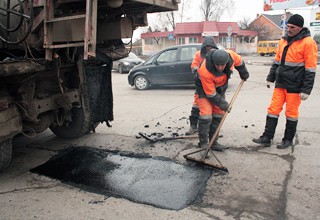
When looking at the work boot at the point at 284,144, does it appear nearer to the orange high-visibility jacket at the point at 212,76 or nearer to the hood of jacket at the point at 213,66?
the orange high-visibility jacket at the point at 212,76

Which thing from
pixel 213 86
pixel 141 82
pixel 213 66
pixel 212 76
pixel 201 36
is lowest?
pixel 141 82

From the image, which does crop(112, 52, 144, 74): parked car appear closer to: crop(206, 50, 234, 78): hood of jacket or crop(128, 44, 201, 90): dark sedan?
crop(128, 44, 201, 90): dark sedan

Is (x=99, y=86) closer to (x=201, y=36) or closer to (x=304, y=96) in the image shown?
(x=304, y=96)

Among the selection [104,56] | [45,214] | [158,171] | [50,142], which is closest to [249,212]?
[158,171]

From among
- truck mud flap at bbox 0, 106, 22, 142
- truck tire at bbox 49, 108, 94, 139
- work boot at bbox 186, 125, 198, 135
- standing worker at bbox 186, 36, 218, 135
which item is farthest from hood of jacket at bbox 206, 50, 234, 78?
truck mud flap at bbox 0, 106, 22, 142

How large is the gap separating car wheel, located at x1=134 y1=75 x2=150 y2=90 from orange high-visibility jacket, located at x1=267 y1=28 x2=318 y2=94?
6813 millimetres

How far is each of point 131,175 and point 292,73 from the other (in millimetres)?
2584

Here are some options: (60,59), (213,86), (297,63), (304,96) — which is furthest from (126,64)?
(304,96)

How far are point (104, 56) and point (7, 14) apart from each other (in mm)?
1551

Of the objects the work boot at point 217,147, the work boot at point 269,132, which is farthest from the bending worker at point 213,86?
the work boot at point 269,132

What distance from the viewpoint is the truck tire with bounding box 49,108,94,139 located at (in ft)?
16.8

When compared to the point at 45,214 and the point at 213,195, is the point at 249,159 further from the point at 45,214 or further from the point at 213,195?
the point at 45,214

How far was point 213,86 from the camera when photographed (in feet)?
14.2

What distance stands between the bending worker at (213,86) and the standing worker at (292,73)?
545mm
